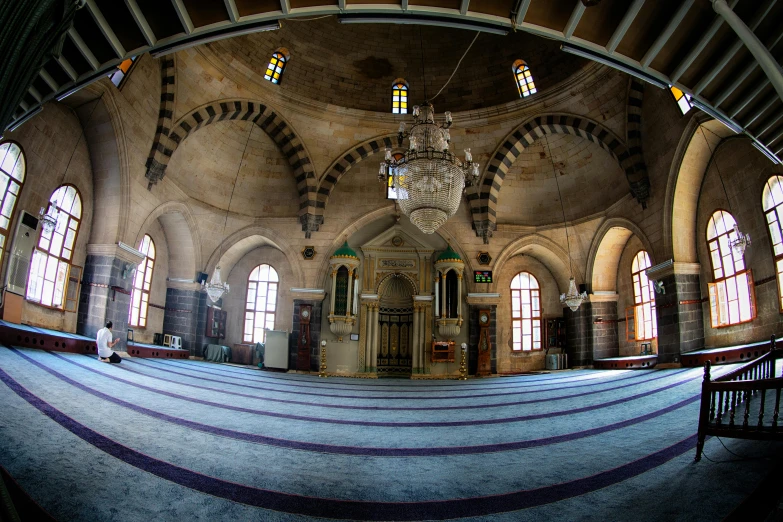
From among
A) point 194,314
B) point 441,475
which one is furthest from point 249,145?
point 441,475

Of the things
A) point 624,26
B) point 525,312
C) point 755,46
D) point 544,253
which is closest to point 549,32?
point 624,26

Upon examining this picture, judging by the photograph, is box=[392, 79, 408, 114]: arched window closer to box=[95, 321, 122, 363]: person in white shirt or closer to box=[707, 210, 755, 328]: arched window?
box=[707, 210, 755, 328]: arched window

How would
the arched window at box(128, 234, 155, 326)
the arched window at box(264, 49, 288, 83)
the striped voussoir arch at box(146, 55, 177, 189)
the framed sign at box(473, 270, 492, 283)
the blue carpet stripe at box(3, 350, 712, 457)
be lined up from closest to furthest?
the blue carpet stripe at box(3, 350, 712, 457) → the striped voussoir arch at box(146, 55, 177, 189) → the arched window at box(128, 234, 155, 326) → the arched window at box(264, 49, 288, 83) → the framed sign at box(473, 270, 492, 283)

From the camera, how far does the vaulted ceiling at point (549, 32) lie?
320cm

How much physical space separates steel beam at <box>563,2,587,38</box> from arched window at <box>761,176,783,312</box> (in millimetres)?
7680

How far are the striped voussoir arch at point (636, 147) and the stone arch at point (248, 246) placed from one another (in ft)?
29.2

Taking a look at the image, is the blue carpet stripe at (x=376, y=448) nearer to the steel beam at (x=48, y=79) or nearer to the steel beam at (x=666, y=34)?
the steel beam at (x=48, y=79)

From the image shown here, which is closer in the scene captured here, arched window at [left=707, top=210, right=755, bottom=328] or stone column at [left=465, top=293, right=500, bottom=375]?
arched window at [left=707, top=210, right=755, bottom=328]

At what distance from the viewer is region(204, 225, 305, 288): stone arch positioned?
519 inches

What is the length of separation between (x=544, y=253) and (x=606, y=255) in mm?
1765

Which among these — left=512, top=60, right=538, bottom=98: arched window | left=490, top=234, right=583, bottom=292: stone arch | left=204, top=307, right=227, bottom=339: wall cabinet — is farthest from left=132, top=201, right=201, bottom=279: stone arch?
left=512, top=60, right=538, bottom=98: arched window

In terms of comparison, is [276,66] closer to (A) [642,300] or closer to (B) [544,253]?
(B) [544,253]

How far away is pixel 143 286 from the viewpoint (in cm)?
1270

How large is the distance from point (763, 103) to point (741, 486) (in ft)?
8.85
